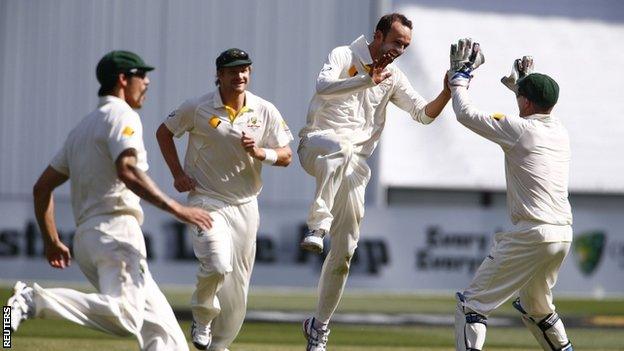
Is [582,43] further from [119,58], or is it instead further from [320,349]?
[119,58]

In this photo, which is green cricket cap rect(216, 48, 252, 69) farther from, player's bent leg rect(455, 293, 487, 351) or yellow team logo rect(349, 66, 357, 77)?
player's bent leg rect(455, 293, 487, 351)

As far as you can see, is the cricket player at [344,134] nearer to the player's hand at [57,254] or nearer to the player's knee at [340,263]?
the player's knee at [340,263]

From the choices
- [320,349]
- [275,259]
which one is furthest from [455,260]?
[320,349]

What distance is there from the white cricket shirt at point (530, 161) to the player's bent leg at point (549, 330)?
59 cm

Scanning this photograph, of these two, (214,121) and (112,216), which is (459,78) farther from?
(112,216)

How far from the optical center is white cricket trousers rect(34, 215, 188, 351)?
6.28 metres

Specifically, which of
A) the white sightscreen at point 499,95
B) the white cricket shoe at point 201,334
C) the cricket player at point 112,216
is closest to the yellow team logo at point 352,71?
the white cricket shoe at point 201,334

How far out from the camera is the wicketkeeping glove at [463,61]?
7.93m

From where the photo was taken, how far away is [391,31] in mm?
8195

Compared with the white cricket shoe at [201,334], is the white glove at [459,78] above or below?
above

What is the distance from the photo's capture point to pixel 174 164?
326 inches

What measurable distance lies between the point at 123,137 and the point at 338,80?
219cm

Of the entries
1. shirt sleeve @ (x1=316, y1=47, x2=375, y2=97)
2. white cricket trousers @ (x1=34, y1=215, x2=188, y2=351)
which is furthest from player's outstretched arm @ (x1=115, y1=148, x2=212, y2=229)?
shirt sleeve @ (x1=316, y1=47, x2=375, y2=97)

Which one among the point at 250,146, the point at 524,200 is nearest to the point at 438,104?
the point at 524,200
